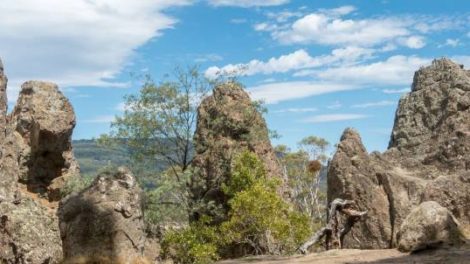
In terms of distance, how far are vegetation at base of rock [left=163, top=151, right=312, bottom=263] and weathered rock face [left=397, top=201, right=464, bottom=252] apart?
1062 cm

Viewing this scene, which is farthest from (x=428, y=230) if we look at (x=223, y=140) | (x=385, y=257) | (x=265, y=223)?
(x=223, y=140)

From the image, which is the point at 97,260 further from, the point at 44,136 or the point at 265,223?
the point at 44,136

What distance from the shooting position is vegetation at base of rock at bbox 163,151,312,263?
1216 inches

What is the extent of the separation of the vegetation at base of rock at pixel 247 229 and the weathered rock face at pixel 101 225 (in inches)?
567

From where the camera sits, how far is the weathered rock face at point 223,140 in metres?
38.4

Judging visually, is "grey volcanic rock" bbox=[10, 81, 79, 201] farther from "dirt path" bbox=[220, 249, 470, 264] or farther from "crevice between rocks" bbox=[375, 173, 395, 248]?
"crevice between rocks" bbox=[375, 173, 395, 248]

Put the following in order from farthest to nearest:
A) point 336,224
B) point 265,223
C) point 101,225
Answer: point 265,223, point 336,224, point 101,225

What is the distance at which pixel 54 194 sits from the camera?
40344mm

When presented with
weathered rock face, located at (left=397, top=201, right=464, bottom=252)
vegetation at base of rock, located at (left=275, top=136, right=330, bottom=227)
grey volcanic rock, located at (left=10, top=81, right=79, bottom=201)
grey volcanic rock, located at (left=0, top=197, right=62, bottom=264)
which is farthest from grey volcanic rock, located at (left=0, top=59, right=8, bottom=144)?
vegetation at base of rock, located at (left=275, top=136, right=330, bottom=227)

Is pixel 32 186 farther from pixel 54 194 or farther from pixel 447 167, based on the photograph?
pixel 447 167

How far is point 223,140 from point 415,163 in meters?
14.1

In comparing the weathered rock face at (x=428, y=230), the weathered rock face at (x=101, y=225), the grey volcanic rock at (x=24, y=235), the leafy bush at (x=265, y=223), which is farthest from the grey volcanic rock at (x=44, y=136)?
the weathered rock face at (x=428, y=230)

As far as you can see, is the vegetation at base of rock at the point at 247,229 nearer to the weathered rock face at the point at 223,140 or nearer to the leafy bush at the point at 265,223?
the leafy bush at the point at 265,223

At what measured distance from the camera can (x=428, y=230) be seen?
20094mm
